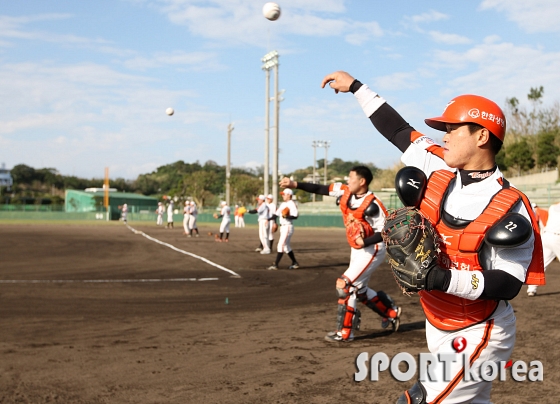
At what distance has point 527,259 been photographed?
106 inches

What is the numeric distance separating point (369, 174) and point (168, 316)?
13.2 feet

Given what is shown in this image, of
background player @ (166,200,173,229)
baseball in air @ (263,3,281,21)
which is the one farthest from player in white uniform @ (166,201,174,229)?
baseball in air @ (263,3,281,21)

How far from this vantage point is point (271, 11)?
27.3m

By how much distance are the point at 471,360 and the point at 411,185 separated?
944 millimetres

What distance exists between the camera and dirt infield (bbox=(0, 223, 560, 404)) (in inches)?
212

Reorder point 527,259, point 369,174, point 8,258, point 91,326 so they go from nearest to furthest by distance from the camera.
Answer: point 527,259
point 369,174
point 91,326
point 8,258

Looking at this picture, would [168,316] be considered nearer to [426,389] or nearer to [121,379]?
[121,379]

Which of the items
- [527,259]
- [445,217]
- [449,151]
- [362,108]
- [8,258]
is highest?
[362,108]

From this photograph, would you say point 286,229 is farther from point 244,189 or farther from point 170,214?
point 244,189

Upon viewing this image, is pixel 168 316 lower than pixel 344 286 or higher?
lower

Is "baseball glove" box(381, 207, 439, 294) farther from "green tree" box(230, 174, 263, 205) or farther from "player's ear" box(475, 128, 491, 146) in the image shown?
"green tree" box(230, 174, 263, 205)

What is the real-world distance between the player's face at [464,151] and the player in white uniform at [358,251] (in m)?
4.22

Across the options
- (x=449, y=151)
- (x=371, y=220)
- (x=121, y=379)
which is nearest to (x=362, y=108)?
(x=449, y=151)

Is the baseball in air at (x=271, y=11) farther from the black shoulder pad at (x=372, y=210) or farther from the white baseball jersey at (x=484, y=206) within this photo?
the white baseball jersey at (x=484, y=206)
